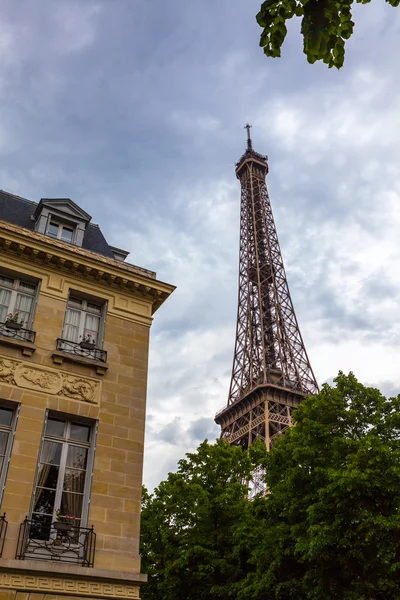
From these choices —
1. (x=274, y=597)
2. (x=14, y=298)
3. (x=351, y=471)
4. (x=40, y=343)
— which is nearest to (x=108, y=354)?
(x=40, y=343)

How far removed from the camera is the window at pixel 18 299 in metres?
14.9

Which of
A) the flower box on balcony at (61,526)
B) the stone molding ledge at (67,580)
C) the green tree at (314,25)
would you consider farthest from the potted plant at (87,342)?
the green tree at (314,25)

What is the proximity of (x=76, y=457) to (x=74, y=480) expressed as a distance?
57 centimetres

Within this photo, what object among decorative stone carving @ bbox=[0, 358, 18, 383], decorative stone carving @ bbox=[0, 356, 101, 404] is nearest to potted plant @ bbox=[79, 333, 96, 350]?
decorative stone carving @ bbox=[0, 356, 101, 404]

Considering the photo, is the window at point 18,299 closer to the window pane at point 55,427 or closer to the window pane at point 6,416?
the window pane at point 6,416

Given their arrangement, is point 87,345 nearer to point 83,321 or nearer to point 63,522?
point 83,321

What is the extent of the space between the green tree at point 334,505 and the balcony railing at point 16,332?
9448 millimetres

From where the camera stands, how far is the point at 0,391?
43.4 feet

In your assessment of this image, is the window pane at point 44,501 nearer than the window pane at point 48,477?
Yes

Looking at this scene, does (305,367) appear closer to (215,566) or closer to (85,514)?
(215,566)

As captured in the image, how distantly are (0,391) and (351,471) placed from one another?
9.85 meters

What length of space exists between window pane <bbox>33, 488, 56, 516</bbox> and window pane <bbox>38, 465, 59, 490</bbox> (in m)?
0.13

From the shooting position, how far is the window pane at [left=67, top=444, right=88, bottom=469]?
1350cm

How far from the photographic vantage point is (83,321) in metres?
15.9
